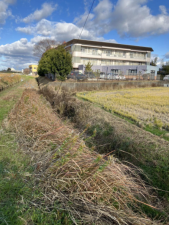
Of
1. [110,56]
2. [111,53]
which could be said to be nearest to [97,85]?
[110,56]

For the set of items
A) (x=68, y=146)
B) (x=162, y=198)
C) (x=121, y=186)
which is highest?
(x=68, y=146)

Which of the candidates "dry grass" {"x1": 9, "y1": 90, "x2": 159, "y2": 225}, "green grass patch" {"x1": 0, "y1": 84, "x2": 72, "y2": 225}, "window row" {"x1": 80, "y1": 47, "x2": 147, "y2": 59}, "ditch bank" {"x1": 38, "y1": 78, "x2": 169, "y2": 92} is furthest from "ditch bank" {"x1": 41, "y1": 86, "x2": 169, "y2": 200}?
"window row" {"x1": 80, "y1": 47, "x2": 147, "y2": 59}

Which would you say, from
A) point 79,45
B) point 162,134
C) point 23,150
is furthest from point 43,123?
point 79,45

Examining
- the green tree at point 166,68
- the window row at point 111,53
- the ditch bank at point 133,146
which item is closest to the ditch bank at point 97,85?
the ditch bank at point 133,146

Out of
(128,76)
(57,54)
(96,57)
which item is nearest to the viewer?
(57,54)

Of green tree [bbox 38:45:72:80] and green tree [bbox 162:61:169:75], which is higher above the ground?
green tree [bbox 162:61:169:75]

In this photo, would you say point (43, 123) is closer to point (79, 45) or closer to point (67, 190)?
point (67, 190)

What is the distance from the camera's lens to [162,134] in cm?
582

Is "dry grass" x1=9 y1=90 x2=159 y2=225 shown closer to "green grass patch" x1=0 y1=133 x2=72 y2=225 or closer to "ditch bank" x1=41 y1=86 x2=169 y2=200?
"green grass patch" x1=0 y1=133 x2=72 y2=225

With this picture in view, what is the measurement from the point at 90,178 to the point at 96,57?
48.6 metres

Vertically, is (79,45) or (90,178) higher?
(79,45)

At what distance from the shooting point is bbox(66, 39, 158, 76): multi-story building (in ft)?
147

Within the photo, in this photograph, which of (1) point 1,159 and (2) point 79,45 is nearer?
(1) point 1,159

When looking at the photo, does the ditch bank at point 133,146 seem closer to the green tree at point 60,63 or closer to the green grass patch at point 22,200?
the green grass patch at point 22,200
